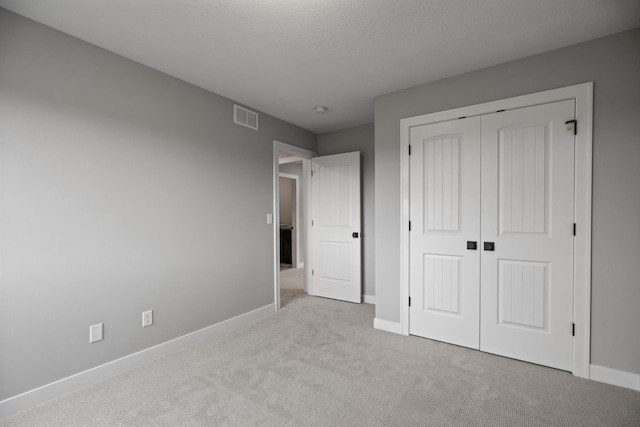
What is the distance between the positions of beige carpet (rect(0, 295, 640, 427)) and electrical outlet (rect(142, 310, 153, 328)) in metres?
0.33

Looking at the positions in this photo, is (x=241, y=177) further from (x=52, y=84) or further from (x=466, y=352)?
(x=466, y=352)

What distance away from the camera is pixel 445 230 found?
9.28 feet

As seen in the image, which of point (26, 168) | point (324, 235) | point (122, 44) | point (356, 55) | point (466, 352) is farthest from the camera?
point (324, 235)

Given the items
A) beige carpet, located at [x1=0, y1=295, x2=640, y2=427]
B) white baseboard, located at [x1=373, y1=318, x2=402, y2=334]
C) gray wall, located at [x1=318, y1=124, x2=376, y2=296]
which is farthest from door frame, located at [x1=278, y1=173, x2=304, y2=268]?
beige carpet, located at [x1=0, y1=295, x2=640, y2=427]

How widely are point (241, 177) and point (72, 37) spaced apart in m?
1.77

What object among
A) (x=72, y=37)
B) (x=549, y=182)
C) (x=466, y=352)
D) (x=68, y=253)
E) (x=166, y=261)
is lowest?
(x=466, y=352)

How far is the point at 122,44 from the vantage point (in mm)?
2215

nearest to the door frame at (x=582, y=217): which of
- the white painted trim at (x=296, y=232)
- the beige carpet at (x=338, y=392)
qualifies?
the beige carpet at (x=338, y=392)

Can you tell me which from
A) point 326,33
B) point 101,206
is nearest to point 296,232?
point 101,206

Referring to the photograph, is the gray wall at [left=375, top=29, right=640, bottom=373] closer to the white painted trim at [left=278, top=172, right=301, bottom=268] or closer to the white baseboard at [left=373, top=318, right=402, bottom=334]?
the white baseboard at [left=373, top=318, right=402, bottom=334]

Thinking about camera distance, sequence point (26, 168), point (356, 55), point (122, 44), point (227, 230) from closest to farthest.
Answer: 1. point (26, 168)
2. point (122, 44)
3. point (356, 55)
4. point (227, 230)

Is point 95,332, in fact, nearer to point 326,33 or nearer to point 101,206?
point 101,206

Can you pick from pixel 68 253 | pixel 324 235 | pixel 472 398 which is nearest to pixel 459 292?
pixel 472 398

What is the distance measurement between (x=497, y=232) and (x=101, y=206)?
3.26 meters
